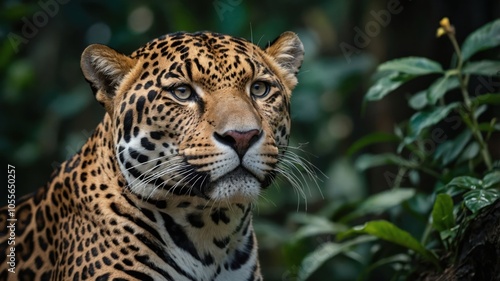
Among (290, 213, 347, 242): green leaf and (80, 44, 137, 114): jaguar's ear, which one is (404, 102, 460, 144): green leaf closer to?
(290, 213, 347, 242): green leaf

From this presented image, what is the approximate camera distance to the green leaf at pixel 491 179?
5.55 m

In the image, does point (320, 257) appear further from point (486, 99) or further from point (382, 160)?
point (486, 99)

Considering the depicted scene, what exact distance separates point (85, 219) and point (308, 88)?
6.39 meters

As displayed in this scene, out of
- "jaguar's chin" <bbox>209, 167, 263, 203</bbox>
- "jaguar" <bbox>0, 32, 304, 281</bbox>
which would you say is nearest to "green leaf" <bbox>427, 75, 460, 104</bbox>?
"jaguar" <bbox>0, 32, 304, 281</bbox>

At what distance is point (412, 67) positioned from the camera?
6.33 meters

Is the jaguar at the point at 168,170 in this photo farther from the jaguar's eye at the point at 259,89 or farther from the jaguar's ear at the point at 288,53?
the jaguar's ear at the point at 288,53

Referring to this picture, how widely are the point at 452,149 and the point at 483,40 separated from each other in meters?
0.82

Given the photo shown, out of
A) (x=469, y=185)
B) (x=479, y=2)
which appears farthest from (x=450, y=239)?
(x=479, y=2)

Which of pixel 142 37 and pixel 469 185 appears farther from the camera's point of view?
pixel 142 37

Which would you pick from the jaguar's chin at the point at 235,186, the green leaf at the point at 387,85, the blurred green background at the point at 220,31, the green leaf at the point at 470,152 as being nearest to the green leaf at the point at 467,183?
the green leaf at the point at 470,152

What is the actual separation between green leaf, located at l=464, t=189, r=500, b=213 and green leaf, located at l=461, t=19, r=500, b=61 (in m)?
1.23

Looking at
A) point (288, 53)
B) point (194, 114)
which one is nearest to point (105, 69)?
point (194, 114)

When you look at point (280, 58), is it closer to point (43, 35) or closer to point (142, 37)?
point (142, 37)

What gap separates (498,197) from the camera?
5.21 m
